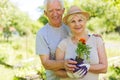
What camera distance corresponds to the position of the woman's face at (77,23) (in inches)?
125

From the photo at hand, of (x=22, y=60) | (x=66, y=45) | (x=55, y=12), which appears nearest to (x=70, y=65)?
(x=66, y=45)

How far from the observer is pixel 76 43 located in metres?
3.26

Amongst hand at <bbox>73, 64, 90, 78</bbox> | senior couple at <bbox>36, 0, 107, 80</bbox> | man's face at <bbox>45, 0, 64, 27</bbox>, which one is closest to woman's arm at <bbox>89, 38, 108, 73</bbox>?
senior couple at <bbox>36, 0, 107, 80</bbox>

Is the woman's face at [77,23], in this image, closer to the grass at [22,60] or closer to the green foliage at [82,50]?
the green foliage at [82,50]

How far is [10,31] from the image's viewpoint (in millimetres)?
32469

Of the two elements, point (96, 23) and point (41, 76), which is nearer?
point (41, 76)

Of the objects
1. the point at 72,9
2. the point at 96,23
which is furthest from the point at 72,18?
the point at 96,23

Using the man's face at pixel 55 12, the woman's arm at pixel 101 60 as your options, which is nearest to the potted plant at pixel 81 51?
the woman's arm at pixel 101 60

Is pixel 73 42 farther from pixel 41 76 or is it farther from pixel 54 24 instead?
pixel 41 76

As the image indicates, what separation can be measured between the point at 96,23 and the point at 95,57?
33686mm

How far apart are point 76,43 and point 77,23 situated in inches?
7.0

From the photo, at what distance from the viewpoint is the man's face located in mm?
3311

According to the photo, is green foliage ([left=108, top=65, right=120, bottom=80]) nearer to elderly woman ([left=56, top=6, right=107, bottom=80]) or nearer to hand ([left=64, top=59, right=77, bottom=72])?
elderly woman ([left=56, top=6, right=107, bottom=80])

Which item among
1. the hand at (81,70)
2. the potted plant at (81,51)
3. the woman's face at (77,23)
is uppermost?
the woman's face at (77,23)
